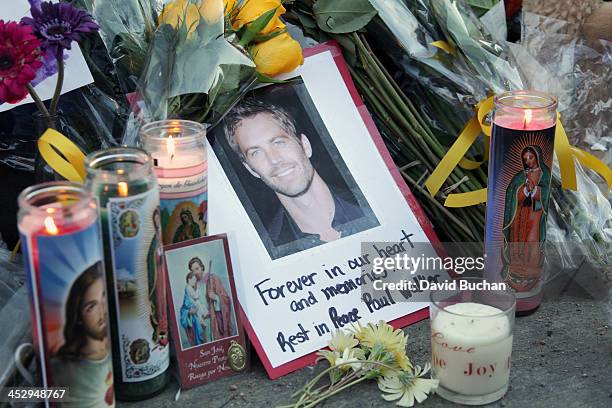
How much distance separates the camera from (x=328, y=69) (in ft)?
4.11

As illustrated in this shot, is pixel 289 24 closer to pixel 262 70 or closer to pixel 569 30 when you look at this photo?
pixel 262 70

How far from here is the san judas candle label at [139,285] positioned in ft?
2.91

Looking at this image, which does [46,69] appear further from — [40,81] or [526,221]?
[526,221]

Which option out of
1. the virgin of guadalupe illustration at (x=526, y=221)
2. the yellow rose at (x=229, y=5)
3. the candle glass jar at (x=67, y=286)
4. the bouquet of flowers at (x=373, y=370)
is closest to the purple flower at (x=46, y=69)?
the yellow rose at (x=229, y=5)

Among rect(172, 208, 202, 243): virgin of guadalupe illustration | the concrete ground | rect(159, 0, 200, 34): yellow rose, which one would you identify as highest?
rect(159, 0, 200, 34): yellow rose

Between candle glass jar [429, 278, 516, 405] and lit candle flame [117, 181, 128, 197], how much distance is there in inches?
14.9

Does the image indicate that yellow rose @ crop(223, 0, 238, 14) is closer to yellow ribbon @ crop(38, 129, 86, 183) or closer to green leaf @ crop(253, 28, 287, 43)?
green leaf @ crop(253, 28, 287, 43)

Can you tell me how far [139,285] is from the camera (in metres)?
0.92

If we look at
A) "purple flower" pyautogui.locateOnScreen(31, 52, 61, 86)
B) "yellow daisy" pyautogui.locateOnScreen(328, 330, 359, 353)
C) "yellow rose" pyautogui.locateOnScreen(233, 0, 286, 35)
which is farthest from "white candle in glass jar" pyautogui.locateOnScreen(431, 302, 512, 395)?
"purple flower" pyautogui.locateOnScreen(31, 52, 61, 86)

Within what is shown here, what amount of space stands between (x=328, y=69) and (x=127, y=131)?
1.09 ft

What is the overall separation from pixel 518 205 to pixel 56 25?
0.64 m

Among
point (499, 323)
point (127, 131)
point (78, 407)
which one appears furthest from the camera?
point (127, 131)

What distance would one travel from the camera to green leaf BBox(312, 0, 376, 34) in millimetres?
1243

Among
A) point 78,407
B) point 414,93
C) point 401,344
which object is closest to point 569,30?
point 414,93
